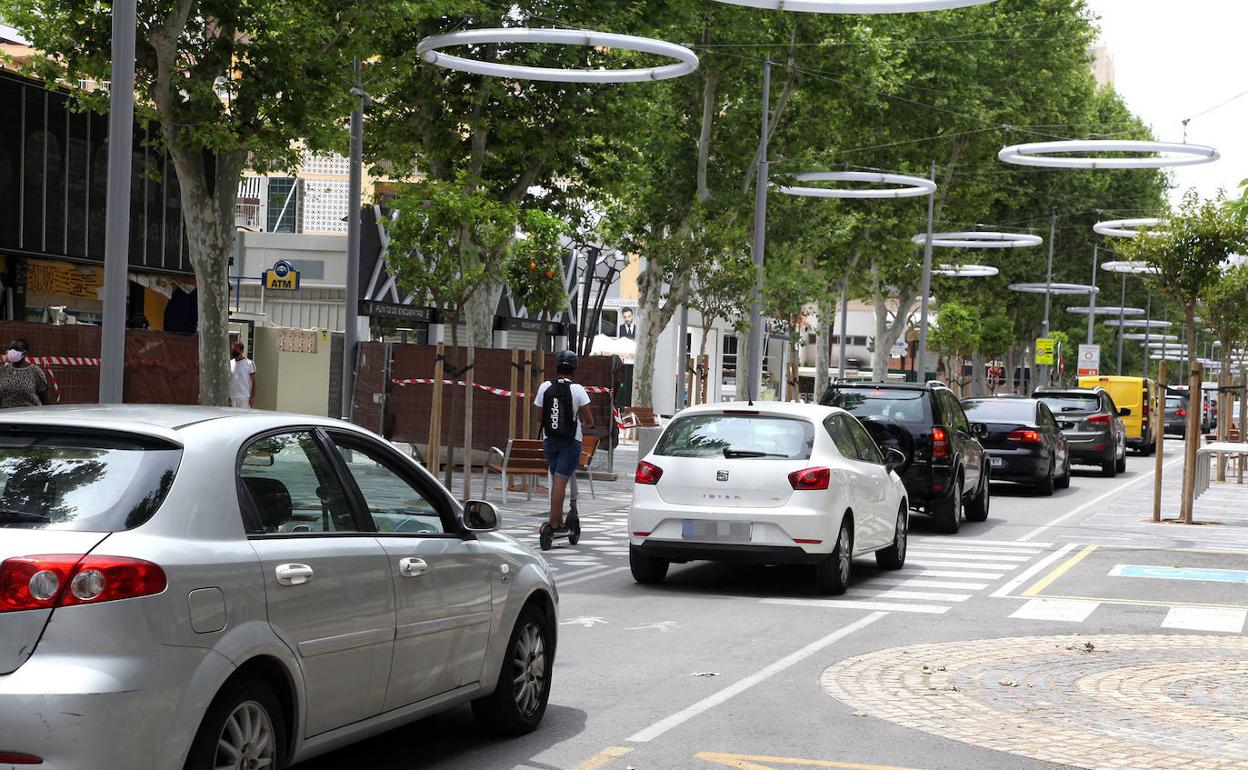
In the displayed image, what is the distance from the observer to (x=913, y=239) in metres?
54.6

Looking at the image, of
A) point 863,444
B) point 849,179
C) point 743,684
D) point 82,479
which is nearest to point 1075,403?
point 849,179

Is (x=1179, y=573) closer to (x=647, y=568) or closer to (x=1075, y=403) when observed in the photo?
(x=647, y=568)

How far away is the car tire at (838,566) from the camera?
12.9 metres

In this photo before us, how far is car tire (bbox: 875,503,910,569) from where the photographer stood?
15.2 metres

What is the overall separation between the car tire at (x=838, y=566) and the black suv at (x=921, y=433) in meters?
5.58

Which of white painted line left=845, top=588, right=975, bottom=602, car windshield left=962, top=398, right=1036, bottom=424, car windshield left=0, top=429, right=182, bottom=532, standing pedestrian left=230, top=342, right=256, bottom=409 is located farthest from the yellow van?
car windshield left=0, top=429, right=182, bottom=532

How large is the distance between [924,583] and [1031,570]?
1.84m

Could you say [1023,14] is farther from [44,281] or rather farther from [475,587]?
[475,587]

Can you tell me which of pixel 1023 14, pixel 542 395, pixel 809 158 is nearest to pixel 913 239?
pixel 1023 14

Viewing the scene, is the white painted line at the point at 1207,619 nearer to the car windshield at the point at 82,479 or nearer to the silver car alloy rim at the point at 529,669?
the silver car alloy rim at the point at 529,669

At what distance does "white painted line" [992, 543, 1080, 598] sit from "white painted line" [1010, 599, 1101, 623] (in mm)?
552

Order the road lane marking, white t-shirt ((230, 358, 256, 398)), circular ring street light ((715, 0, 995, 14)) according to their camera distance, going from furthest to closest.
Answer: white t-shirt ((230, 358, 256, 398))
circular ring street light ((715, 0, 995, 14))
the road lane marking

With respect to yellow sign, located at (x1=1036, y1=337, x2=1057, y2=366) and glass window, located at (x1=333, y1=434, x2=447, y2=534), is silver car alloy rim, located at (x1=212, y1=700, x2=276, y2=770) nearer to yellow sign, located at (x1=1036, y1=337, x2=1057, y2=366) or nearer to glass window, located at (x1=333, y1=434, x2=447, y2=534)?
glass window, located at (x1=333, y1=434, x2=447, y2=534)

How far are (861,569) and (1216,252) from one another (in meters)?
13.1
